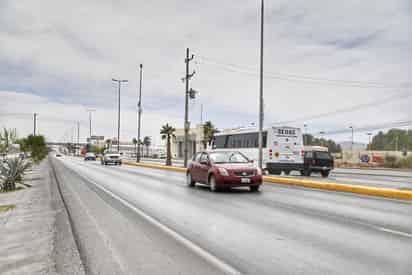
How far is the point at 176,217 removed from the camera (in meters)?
9.14

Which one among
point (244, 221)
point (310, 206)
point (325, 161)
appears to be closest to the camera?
point (244, 221)

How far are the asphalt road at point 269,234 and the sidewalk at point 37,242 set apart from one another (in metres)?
0.29

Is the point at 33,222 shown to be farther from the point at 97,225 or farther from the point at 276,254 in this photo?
the point at 276,254

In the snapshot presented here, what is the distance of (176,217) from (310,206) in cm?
389

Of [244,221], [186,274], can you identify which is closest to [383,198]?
[244,221]

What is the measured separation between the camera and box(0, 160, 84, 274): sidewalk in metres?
5.23

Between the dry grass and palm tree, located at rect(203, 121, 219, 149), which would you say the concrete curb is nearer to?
the dry grass

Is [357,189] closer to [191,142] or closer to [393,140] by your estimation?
[191,142]

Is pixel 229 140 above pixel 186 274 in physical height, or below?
above

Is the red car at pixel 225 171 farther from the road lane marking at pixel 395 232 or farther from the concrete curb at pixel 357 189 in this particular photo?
the road lane marking at pixel 395 232

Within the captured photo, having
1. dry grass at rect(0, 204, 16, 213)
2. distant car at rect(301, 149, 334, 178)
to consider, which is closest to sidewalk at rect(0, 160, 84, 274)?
dry grass at rect(0, 204, 16, 213)

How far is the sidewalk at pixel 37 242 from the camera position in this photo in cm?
523

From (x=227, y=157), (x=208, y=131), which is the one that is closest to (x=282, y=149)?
(x=227, y=157)

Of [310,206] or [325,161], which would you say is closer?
[310,206]
